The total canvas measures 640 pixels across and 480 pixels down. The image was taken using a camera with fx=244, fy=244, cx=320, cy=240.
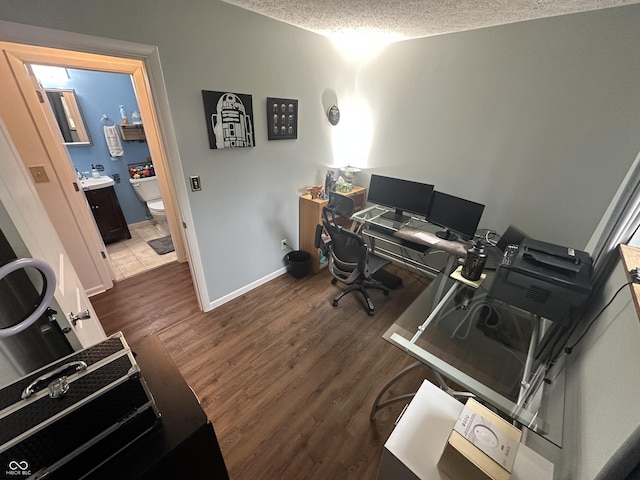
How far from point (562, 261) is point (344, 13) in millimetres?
2154

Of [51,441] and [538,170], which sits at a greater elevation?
[538,170]

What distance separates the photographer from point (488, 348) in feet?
4.29

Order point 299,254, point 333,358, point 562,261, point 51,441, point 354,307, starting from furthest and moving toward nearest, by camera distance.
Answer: point 299,254, point 354,307, point 333,358, point 562,261, point 51,441

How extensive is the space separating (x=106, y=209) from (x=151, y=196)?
0.66 m

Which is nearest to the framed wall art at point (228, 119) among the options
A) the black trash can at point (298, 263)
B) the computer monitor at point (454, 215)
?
the black trash can at point (298, 263)

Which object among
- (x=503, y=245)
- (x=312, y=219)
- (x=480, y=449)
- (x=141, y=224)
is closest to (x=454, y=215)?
(x=503, y=245)

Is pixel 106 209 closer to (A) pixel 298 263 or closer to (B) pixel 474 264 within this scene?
(A) pixel 298 263

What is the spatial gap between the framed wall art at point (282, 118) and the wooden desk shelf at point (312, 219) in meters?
0.70

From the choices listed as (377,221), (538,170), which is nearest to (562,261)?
(538,170)

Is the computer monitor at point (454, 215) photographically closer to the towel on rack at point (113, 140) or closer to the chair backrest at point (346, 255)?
the chair backrest at point (346, 255)

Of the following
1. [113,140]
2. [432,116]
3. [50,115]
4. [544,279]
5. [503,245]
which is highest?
[432,116]

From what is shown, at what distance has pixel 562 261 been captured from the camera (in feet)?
4.26

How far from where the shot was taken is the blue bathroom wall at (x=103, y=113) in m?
3.09

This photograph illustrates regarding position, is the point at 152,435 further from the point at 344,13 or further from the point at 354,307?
the point at 344,13
